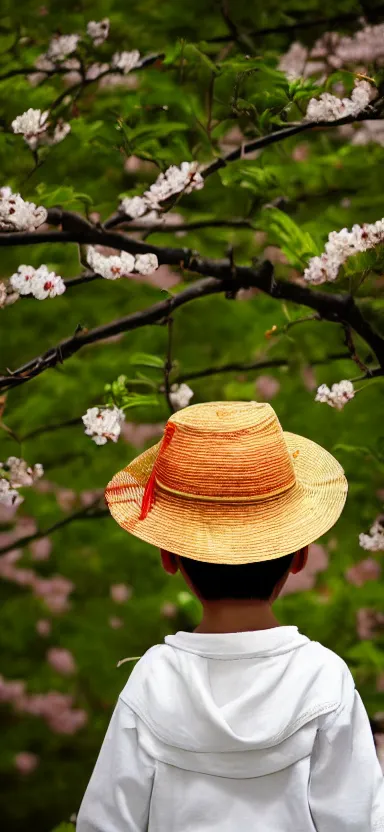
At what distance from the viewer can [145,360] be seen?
74.8 inches

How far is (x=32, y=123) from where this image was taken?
6.03 ft

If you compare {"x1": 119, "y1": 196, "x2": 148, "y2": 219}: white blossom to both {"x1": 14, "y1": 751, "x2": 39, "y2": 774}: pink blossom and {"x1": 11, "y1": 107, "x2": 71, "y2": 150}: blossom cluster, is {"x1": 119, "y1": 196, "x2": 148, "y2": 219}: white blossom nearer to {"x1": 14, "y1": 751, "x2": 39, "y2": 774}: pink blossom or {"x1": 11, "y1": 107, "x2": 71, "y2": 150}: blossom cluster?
{"x1": 11, "y1": 107, "x2": 71, "y2": 150}: blossom cluster

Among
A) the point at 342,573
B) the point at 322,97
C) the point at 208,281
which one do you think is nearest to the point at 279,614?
the point at 342,573

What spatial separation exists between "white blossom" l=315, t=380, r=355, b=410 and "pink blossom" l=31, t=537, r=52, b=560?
28.6 inches

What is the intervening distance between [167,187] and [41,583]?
97cm

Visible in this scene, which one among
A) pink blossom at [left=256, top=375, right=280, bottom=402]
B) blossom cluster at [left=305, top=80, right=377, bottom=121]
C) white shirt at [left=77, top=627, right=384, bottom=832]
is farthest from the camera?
pink blossom at [left=256, top=375, right=280, bottom=402]

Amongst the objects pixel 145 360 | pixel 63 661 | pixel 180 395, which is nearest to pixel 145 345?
pixel 145 360

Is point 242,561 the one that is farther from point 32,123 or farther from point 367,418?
point 32,123

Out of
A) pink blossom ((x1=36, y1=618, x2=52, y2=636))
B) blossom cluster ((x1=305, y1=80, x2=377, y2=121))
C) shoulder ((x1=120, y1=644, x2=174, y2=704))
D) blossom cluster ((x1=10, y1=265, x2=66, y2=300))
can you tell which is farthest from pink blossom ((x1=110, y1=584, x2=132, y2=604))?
blossom cluster ((x1=305, y1=80, x2=377, y2=121))

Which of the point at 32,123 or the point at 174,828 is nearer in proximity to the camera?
the point at 174,828

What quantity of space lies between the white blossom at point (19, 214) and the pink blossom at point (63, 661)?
0.99 metres

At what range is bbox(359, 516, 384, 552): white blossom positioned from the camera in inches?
→ 76.9

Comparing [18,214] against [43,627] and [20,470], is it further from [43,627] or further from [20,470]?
[43,627]

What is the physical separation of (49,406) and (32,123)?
634 millimetres
